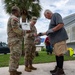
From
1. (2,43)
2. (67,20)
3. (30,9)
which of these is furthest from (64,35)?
(2,43)

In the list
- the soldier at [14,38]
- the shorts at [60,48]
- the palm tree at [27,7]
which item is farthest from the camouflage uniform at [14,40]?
the palm tree at [27,7]

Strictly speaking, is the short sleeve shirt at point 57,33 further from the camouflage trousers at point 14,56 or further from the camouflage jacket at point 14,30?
the camouflage trousers at point 14,56

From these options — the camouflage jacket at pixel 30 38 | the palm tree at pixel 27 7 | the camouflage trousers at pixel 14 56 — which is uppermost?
the palm tree at pixel 27 7

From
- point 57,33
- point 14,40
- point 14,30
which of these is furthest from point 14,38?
point 57,33

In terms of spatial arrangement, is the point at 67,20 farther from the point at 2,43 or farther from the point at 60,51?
the point at 60,51

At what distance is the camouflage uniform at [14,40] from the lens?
5539 millimetres

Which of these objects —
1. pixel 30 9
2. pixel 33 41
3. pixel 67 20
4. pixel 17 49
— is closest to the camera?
pixel 17 49

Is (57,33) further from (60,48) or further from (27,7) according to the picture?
(27,7)

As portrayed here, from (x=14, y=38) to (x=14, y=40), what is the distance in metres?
0.06

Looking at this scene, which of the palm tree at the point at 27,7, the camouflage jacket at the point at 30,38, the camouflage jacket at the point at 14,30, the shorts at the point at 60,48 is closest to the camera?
the camouflage jacket at the point at 14,30

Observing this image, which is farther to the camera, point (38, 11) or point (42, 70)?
point (38, 11)

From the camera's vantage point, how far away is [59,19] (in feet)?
18.6

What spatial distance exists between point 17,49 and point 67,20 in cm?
1679

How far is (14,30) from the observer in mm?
5551
